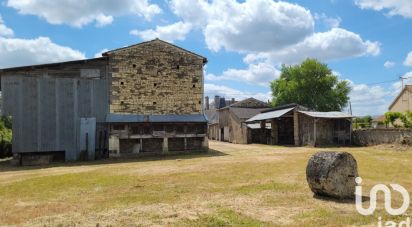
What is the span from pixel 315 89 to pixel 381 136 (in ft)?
112

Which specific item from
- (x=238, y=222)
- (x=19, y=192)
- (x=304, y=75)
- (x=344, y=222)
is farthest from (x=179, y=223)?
(x=304, y=75)

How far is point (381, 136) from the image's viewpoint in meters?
26.8

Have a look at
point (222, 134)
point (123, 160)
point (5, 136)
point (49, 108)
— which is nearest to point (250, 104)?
point (222, 134)

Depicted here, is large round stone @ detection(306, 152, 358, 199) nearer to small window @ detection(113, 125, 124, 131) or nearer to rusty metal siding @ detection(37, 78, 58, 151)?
small window @ detection(113, 125, 124, 131)

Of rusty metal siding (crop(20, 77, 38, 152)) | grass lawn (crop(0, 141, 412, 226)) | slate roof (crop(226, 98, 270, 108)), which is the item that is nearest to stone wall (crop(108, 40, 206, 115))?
rusty metal siding (crop(20, 77, 38, 152))

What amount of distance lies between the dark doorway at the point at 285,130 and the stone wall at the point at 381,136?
7.87 m

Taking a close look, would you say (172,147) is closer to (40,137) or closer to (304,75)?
(40,137)

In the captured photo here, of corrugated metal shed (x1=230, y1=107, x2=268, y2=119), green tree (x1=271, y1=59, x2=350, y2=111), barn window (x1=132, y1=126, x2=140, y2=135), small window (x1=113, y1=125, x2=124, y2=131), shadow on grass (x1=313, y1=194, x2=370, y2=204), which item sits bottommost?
shadow on grass (x1=313, y1=194, x2=370, y2=204)

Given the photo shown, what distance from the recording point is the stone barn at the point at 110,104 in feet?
68.2

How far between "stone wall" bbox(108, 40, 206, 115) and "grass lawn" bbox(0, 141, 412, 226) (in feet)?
30.6

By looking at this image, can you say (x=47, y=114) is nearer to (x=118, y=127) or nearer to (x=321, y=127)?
(x=118, y=127)

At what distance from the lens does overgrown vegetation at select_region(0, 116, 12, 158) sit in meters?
21.6

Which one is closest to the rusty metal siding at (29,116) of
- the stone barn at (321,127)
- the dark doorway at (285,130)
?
→ the stone barn at (321,127)

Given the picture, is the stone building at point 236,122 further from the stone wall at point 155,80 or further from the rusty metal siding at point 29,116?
the rusty metal siding at point 29,116
